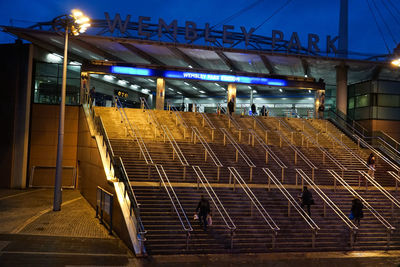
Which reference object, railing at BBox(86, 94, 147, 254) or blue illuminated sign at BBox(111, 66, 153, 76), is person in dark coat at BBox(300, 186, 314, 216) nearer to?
railing at BBox(86, 94, 147, 254)

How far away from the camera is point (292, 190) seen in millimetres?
13992

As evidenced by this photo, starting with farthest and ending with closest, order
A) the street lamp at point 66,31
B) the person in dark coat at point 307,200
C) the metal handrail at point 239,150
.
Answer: the metal handrail at point 239,150
the street lamp at point 66,31
the person in dark coat at point 307,200

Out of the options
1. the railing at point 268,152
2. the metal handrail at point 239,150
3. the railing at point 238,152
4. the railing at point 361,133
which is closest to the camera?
the railing at point 238,152

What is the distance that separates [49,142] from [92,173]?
7.64m

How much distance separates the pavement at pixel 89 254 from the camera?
9180 millimetres

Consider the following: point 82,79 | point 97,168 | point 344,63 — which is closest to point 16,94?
point 82,79

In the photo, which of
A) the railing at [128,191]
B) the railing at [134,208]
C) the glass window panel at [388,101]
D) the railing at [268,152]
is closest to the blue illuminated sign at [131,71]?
the railing at [128,191]

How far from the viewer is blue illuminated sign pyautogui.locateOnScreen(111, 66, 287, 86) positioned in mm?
26109

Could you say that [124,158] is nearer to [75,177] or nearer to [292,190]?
[292,190]

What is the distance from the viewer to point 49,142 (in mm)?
22781

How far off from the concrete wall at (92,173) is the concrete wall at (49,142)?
0.91m

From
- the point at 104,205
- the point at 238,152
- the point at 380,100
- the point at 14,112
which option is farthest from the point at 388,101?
the point at 14,112

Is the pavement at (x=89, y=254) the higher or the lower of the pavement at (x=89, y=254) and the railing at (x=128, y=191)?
the lower

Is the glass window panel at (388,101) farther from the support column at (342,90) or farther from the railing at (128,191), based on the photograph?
the railing at (128,191)
